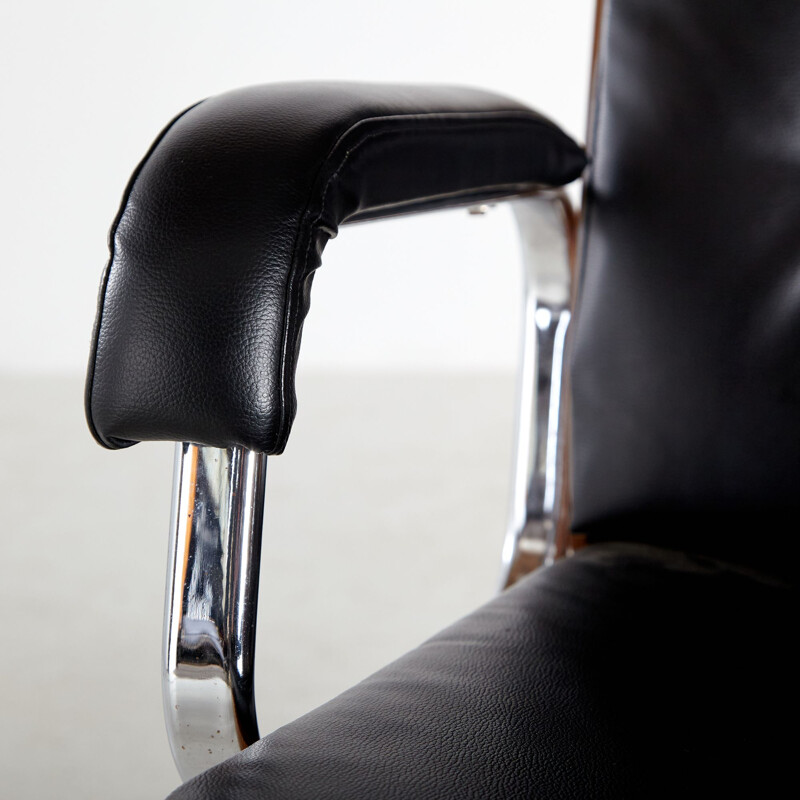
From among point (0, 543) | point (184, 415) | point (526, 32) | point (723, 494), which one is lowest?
point (0, 543)

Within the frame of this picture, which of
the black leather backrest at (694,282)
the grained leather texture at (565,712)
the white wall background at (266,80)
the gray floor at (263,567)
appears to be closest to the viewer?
the grained leather texture at (565,712)

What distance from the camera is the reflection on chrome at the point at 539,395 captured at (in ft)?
2.56


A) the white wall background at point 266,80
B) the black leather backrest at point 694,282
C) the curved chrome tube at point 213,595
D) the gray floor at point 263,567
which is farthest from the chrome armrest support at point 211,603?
the white wall background at point 266,80

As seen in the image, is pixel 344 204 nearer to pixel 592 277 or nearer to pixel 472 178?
pixel 472 178

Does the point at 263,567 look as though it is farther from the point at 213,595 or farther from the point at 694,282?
the point at 213,595

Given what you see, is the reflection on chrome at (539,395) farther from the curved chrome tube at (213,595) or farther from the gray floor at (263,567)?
the gray floor at (263,567)

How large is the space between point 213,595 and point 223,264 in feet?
0.47

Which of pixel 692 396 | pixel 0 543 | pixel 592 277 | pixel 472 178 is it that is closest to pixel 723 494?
pixel 692 396

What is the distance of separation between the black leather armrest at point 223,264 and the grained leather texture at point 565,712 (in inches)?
5.0

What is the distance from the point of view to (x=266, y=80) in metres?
3.72

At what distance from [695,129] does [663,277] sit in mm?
100

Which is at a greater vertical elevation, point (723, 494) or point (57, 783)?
point (723, 494)

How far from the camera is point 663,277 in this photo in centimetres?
73

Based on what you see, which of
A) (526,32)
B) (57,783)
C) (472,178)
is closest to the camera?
(472,178)
